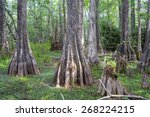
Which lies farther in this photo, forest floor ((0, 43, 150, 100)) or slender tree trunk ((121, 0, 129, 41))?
slender tree trunk ((121, 0, 129, 41))

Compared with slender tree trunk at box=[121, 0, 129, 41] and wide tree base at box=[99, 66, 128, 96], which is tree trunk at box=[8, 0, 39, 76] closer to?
wide tree base at box=[99, 66, 128, 96]

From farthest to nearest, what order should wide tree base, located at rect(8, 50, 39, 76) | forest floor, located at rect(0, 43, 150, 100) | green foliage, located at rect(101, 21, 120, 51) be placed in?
green foliage, located at rect(101, 21, 120, 51) < wide tree base, located at rect(8, 50, 39, 76) < forest floor, located at rect(0, 43, 150, 100)

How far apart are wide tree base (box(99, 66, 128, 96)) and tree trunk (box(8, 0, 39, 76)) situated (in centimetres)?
404

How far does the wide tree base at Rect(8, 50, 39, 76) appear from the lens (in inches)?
490

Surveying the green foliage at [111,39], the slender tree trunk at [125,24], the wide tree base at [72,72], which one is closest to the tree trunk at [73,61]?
the wide tree base at [72,72]

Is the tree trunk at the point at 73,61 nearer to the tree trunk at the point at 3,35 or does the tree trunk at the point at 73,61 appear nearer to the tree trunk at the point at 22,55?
the tree trunk at the point at 22,55

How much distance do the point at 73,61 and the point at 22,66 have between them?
2.77 meters

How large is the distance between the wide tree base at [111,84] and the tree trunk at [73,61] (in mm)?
1207

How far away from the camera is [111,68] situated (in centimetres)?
919

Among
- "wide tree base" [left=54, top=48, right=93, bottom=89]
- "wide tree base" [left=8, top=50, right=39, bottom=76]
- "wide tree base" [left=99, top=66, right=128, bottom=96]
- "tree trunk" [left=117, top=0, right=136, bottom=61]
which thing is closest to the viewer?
"wide tree base" [left=99, top=66, right=128, bottom=96]

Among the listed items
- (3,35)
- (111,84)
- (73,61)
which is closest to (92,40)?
(73,61)

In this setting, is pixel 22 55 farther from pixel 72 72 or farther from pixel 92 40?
pixel 92 40

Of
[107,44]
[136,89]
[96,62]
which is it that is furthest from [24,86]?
[107,44]

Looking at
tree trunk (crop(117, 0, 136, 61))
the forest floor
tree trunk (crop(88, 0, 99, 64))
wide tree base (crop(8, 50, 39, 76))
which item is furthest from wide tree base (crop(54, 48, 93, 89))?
tree trunk (crop(117, 0, 136, 61))
